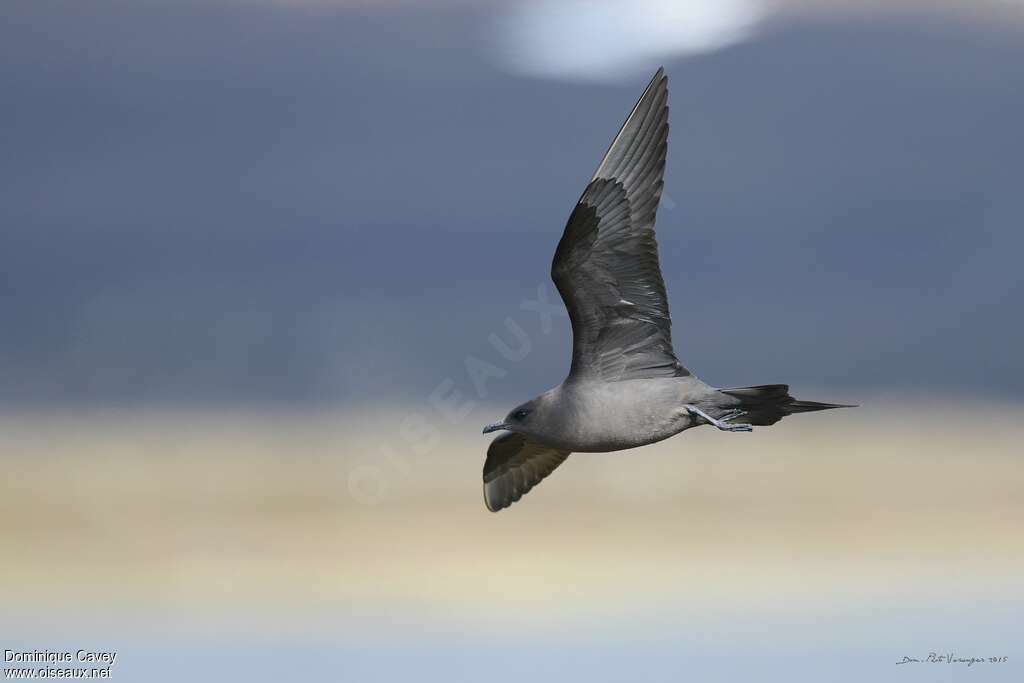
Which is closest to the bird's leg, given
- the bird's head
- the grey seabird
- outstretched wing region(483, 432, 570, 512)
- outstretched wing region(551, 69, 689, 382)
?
the grey seabird

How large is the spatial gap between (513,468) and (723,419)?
3319 millimetres

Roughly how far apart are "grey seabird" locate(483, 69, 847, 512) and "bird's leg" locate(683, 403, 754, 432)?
0.05 ft

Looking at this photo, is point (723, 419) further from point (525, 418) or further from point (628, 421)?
point (525, 418)

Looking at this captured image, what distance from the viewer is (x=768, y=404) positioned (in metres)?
11.0

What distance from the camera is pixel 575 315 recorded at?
11.3m

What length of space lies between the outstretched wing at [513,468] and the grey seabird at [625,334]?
2058 millimetres

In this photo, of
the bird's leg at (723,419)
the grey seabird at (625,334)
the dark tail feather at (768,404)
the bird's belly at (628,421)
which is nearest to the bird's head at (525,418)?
the grey seabird at (625,334)

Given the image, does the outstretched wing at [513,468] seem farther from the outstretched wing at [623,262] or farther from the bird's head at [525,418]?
the outstretched wing at [623,262]

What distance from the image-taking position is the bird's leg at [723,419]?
10461 millimetres

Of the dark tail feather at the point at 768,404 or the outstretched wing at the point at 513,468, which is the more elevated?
the outstretched wing at the point at 513,468

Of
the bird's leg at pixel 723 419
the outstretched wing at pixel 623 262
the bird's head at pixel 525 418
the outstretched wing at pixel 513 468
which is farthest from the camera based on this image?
the outstretched wing at pixel 513 468

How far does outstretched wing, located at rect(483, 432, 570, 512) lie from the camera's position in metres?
13.5

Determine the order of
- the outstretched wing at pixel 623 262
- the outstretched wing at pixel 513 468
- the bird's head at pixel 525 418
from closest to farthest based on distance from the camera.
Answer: the outstretched wing at pixel 623 262 < the bird's head at pixel 525 418 < the outstretched wing at pixel 513 468

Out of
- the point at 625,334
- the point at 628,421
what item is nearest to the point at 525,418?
the point at 628,421
